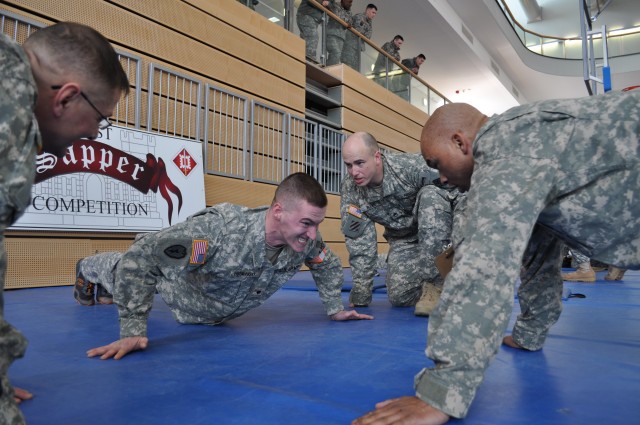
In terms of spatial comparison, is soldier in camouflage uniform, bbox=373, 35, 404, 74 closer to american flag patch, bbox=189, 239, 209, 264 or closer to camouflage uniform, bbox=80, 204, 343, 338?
camouflage uniform, bbox=80, 204, 343, 338

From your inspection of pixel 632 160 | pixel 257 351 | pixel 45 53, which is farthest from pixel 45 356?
pixel 632 160

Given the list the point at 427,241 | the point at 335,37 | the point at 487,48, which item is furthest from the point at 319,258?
the point at 487,48

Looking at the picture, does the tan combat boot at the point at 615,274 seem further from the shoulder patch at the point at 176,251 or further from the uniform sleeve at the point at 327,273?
the shoulder patch at the point at 176,251

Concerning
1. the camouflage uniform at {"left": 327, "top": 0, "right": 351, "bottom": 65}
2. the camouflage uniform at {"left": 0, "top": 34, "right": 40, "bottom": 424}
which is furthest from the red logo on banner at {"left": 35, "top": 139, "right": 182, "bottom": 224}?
the camouflage uniform at {"left": 327, "top": 0, "right": 351, "bottom": 65}

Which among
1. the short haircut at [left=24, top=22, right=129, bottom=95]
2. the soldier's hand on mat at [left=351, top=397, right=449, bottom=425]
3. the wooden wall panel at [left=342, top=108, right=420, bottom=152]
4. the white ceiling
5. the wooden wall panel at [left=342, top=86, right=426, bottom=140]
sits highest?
the white ceiling

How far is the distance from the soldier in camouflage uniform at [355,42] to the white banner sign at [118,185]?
4.06 metres

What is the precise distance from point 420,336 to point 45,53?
1.57 meters

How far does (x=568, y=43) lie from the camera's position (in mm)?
12625

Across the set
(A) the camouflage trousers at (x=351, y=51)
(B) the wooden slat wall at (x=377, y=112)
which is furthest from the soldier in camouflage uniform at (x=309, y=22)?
(A) the camouflage trousers at (x=351, y=51)

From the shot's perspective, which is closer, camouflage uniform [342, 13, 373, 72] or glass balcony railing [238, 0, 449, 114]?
glass balcony railing [238, 0, 449, 114]

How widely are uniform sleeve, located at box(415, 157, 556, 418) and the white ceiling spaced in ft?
A: 28.1

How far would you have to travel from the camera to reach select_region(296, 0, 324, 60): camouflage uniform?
661 centimetres

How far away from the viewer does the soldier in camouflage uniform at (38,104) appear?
0.70 meters

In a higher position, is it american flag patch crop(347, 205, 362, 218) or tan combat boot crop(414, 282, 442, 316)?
american flag patch crop(347, 205, 362, 218)
